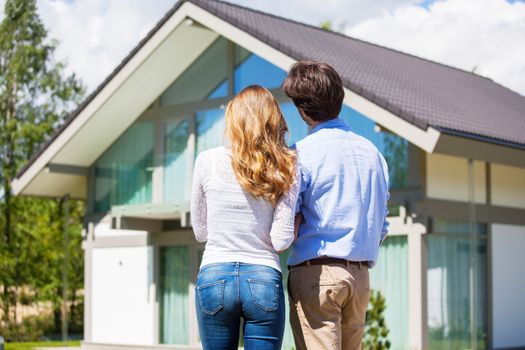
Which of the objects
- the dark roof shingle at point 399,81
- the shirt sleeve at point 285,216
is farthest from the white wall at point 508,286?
the shirt sleeve at point 285,216

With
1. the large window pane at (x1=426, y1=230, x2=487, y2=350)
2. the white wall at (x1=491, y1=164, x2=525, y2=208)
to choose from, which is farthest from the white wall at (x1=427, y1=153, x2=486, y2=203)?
the large window pane at (x1=426, y1=230, x2=487, y2=350)

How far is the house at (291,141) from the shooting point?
14.8 meters

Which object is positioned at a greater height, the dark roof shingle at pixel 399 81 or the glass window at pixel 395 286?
the dark roof shingle at pixel 399 81

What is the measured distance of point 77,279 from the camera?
26.5 m

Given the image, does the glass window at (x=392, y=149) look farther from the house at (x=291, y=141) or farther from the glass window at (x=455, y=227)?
the glass window at (x=455, y=227)

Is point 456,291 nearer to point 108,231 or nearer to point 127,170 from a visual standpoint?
point 127,170

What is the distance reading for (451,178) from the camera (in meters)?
15.5

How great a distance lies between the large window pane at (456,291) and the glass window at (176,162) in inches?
179

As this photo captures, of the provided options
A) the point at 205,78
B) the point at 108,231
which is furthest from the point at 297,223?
the point at 108,231

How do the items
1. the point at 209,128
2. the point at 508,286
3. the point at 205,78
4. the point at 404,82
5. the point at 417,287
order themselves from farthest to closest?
the point at 205,78, the point at 209,128, the point at 404,82, the point at 508,286, the point at 417,287

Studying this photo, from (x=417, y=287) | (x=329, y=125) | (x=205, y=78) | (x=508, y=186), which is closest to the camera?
(x=329, y=125)

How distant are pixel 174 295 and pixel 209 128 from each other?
304 centimetres

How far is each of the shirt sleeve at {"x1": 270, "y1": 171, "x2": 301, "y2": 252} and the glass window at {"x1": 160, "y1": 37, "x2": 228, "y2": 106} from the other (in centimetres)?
1429

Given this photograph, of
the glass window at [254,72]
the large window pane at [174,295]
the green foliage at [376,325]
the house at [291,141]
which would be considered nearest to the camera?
the green foliage at [376,325]
